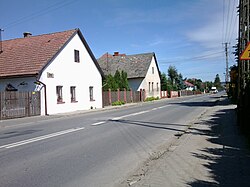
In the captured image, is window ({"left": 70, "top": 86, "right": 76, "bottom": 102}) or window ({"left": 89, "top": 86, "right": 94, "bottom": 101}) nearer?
window ({"left": 70, "top": 86, "right": 76, "bottom": 102})

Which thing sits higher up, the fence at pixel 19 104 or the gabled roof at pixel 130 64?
the gabled roof at pixel 130 64

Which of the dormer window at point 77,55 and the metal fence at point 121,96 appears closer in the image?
the dormer window at point 77,55

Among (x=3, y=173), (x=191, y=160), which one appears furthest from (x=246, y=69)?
(x=3, y=173)

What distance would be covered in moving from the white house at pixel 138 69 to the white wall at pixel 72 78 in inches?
830

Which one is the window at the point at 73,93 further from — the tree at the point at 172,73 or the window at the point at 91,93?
the tree at the point at 172,73

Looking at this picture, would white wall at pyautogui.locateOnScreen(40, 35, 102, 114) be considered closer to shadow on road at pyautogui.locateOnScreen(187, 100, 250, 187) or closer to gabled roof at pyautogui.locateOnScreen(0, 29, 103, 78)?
gabled roof at pyautogui.locateOnScreen(0, 29, 103, 78)

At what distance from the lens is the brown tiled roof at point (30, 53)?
2456 cm

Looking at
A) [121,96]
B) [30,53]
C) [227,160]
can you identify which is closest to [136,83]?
[121,96]

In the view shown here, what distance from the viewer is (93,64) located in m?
32.6

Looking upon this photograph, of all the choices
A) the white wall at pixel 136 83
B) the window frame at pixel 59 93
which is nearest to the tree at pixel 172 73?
the white wall at pixel 136 83

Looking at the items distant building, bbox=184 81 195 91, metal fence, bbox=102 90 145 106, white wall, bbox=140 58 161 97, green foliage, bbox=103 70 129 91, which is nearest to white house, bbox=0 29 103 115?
metal fence, bbox=102 90 145 106

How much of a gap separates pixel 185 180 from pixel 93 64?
2785cm

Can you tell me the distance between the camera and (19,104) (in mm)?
22031

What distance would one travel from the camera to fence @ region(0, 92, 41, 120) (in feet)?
68.5
